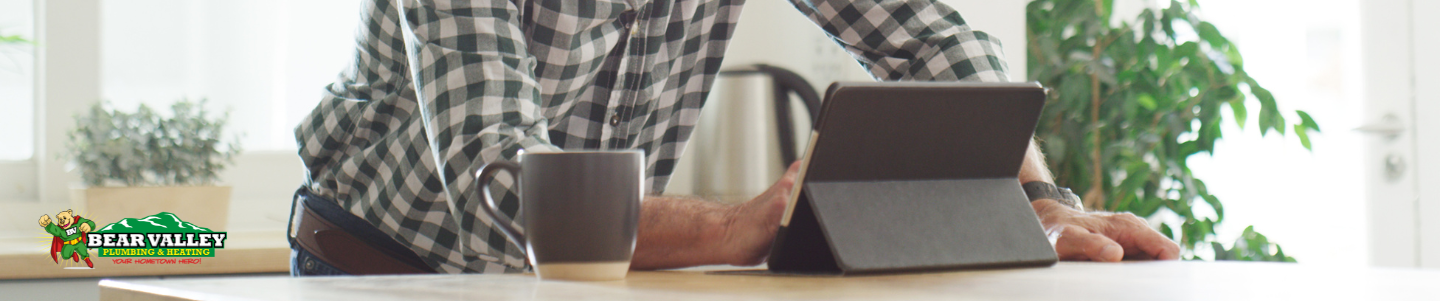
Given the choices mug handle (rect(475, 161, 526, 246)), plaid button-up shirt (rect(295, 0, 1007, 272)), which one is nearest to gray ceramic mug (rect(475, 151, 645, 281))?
mug handle (rect(475, 161, 526, 246))

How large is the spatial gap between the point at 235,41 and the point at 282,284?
167 centimetres

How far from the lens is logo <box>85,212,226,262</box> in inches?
58.9

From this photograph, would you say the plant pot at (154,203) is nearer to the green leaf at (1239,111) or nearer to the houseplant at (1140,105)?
the houseplant at (1140,105)

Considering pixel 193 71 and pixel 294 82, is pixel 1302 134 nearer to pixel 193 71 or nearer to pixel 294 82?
pixel 294 82

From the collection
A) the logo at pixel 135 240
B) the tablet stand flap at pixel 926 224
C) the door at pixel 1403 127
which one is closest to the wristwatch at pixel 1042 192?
the tablet stand flap at pixel 926 224

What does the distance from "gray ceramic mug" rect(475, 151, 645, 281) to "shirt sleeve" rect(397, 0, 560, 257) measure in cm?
16

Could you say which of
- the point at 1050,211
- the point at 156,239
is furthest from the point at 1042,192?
the point at 156,239

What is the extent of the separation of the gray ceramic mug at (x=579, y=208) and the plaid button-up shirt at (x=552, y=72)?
240 millimetres

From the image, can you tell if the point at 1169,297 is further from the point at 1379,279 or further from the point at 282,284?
the point at 282,284

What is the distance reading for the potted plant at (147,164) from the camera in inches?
64.2

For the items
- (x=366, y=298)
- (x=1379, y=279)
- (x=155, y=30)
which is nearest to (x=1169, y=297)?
(x=1379, y=279)

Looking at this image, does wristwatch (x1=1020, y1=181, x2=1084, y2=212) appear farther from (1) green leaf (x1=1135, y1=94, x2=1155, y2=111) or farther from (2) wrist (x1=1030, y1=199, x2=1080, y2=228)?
(1) green leaf (x1=1135, y1=94, x2=1155, y2=111)

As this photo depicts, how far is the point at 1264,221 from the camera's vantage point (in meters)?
2.46

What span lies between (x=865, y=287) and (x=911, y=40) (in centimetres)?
61
